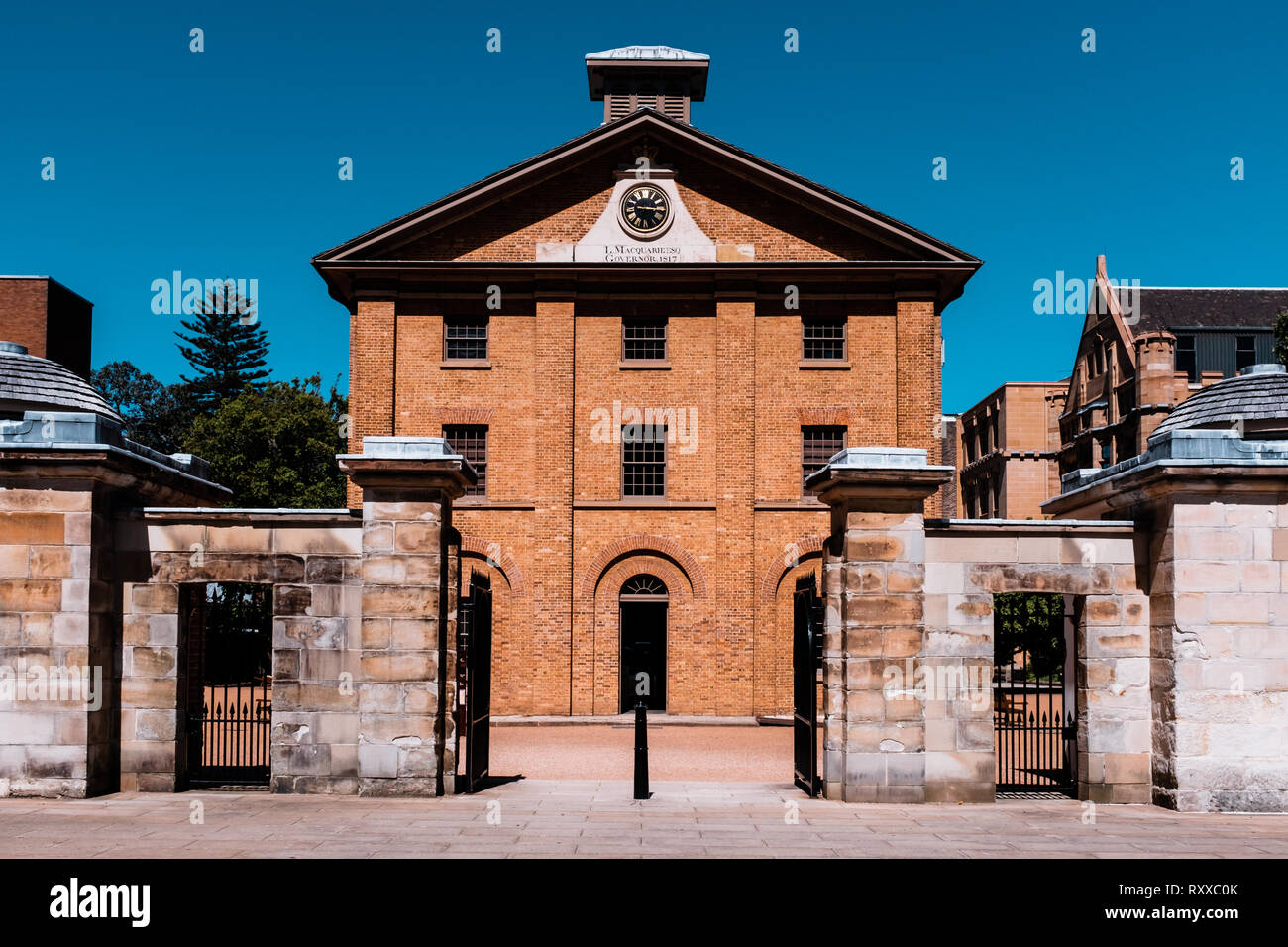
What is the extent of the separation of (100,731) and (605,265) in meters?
16.7

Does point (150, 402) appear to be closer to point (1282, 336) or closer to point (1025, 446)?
point (1025, 446)

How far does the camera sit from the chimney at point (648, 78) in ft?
108

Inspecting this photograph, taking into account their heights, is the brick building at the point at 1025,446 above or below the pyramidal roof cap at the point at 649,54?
below

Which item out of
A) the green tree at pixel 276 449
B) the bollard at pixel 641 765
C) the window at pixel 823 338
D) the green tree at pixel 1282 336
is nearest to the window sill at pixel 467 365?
the window at pixel 823 338

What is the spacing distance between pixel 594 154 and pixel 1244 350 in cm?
3470

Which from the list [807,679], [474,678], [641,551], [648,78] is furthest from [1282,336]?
[474,678]

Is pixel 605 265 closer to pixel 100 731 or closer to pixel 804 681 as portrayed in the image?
pixel 804 681

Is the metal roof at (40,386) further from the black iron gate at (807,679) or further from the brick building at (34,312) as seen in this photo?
the brick building at (34,312)

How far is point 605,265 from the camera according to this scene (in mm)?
26438

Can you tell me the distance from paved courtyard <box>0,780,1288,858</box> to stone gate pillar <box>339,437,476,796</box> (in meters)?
0.43

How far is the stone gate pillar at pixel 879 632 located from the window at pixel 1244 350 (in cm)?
4194

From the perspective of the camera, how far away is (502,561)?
2589 cm

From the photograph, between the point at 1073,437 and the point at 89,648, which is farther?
the point at 1073,437
